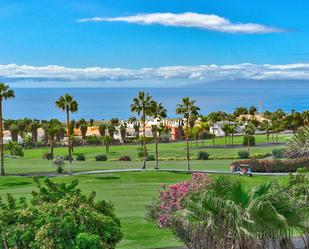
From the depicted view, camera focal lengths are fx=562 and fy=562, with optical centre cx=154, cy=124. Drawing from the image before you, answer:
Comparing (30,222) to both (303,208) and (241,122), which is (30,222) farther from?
(241,122)

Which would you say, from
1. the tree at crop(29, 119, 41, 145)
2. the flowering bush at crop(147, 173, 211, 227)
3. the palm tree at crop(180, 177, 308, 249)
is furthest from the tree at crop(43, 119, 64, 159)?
the palm tree at crop(180, 177, 308, 249)

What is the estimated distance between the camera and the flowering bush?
70.5 feet

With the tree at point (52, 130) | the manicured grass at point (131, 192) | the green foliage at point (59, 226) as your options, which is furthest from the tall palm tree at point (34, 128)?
the green foliage at point (59, 226)

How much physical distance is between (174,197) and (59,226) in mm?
5913

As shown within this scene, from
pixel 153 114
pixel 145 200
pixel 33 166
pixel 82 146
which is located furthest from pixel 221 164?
pixel 82 146

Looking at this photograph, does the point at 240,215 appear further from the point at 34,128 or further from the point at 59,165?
the point at 34,128

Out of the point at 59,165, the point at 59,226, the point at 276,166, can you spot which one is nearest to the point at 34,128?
the point at 59,165

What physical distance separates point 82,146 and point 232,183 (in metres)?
105

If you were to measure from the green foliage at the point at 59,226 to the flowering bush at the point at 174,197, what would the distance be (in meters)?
2.68

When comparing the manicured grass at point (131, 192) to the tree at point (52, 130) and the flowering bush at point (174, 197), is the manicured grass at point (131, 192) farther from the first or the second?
the tree at point (52, 130)

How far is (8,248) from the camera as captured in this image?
18906mm

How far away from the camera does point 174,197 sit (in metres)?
22.3

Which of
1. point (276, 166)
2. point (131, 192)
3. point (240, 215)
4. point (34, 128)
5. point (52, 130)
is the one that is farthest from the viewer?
point (34, 128)

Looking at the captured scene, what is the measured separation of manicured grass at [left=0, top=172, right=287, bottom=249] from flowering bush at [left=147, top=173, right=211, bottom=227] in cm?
203
